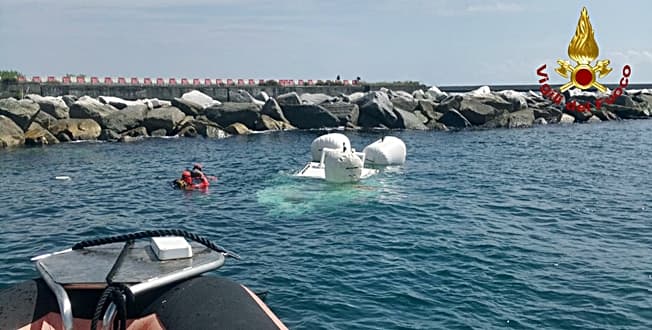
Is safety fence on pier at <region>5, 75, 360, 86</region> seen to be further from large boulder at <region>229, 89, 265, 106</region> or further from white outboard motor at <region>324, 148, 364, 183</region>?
white outboard motor at <region>324, 148, 364, 183</region>

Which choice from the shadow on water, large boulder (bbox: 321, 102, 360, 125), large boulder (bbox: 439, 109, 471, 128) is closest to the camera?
the shadow on water

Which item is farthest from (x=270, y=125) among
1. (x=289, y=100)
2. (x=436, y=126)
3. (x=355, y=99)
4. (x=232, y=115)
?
(x=436, y=126)

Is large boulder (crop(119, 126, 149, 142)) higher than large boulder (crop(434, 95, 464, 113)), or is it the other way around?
→ large boulder (crop(434, 95, 464, 113))

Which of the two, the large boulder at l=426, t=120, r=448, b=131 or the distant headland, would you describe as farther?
the large boulder at l=426, t=120, r=448, b=131

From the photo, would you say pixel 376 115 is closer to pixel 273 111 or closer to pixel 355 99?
pixel 355 99

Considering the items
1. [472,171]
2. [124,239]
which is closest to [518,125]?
[472,171]

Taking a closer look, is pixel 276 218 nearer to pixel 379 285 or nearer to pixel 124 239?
pixel 379 285

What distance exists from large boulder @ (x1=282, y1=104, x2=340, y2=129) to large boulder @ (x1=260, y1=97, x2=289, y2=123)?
0.67 metres

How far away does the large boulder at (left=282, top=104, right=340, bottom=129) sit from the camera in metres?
48.5

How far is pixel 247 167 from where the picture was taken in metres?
28.4

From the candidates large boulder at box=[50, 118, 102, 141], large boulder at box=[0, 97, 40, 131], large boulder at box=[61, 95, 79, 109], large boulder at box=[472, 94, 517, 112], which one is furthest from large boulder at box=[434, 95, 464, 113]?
large boulder at box=[0, 97, 40, 131]

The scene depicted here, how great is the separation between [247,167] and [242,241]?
13.8 m

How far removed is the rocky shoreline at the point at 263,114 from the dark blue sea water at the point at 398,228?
7.49 metres

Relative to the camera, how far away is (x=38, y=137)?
119ft
